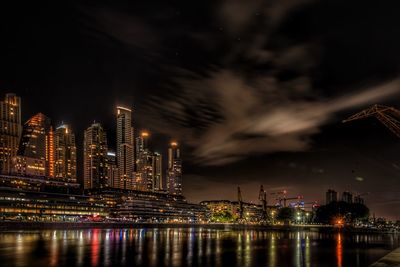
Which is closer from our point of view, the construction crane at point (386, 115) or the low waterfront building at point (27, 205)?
the construction crane at point (386, 115)

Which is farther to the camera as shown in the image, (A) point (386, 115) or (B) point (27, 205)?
(B) point (27, 205)

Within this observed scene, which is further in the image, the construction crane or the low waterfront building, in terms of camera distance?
the low waterfront building

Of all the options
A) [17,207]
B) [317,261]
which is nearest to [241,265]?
[317,261]

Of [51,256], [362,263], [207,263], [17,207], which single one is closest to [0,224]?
[17,207]

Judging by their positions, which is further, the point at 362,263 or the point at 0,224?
the point at 0,224

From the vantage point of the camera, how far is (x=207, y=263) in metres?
48.5

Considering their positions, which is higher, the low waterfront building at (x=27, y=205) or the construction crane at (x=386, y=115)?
the construction crane at (x=386, y=115)

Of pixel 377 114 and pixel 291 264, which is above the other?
pixel 377 114

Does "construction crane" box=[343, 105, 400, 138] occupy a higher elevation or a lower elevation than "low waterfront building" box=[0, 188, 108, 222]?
higher

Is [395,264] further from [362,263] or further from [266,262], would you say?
[266,262]

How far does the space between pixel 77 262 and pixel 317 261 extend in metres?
26.6

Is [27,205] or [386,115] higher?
[386,115]

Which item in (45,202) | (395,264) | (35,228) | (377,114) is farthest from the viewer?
(45,202)

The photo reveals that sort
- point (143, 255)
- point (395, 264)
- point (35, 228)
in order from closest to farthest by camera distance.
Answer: point (395, 264) → point (143, 255) → point (35, 228)
